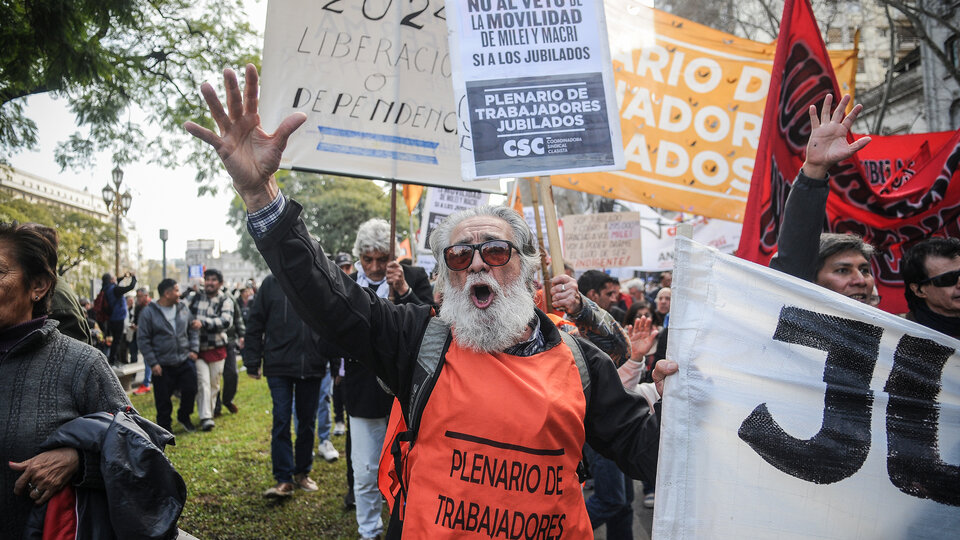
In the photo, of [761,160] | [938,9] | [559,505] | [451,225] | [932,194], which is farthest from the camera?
[938,9]

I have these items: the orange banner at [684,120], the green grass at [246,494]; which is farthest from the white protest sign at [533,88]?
the green grass at [246,494]

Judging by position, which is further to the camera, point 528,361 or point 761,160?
point 761,160

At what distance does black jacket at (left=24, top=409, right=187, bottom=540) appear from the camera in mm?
2205

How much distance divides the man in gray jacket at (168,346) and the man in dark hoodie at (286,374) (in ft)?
7.39

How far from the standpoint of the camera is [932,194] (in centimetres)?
374

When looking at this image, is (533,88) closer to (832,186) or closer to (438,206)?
(832,186)

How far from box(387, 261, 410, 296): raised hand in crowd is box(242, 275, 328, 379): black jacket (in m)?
1.20

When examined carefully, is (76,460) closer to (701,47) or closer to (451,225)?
(451,225)

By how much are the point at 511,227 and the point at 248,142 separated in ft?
3.12

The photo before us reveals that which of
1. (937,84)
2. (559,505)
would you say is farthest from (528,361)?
(937,84)

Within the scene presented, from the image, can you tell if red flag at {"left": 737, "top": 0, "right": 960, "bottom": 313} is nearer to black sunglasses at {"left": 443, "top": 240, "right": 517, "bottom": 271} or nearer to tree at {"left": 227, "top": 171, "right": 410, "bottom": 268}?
black sunglasses at {"left": 443, "top": 240, "right": 517, "bottom": 271}

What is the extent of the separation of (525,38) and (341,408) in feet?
19.2

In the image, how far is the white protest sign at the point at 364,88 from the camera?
12.6 ft

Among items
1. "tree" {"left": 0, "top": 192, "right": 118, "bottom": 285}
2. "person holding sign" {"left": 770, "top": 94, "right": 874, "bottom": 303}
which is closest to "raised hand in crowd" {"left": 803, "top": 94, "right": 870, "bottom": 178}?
"person holding sign" {"left": 770, "top": 94, "right": 874, "bottom": 303}
